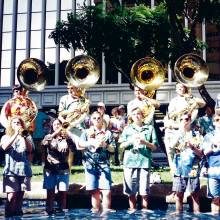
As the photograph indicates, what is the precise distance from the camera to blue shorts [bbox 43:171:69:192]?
6.96m

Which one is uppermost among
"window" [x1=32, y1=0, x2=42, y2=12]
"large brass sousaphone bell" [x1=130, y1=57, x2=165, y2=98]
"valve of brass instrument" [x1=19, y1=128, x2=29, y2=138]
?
"window" [x1=32, y1=0, x2=42, y2=12]

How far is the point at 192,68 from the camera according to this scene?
9.38m

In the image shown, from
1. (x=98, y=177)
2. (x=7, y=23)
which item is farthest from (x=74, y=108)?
(x=7, y=23)

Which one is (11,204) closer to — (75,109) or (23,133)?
(23,133)

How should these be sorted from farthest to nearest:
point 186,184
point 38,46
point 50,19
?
1. point 38,46
2. point 50,19
3. point 186,184

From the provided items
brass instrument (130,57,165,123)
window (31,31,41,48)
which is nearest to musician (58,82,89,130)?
brass instrument (130,57,165,123)

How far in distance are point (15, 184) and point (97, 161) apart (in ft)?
4.15

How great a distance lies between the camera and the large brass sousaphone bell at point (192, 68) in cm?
926

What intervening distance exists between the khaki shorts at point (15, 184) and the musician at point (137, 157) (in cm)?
144

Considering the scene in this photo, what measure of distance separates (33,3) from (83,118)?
24.8m

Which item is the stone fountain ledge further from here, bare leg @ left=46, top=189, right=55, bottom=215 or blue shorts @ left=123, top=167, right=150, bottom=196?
bare leg @ left=46, top=189, right=55, bottom=215

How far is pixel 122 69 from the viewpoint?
46.1 feet

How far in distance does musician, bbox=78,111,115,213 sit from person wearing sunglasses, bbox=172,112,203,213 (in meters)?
0.99

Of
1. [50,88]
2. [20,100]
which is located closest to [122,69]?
[20,100]
